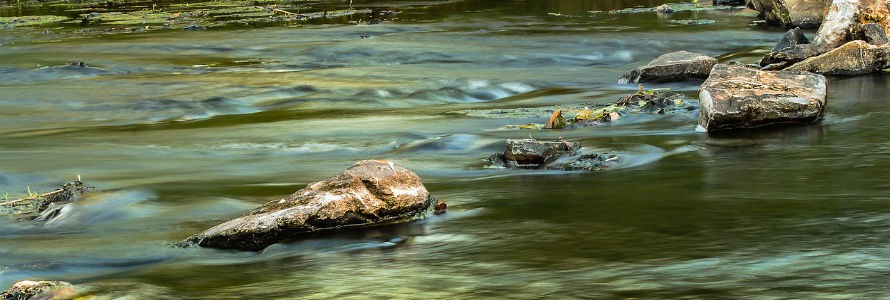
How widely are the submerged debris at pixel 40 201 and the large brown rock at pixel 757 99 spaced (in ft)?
15.4

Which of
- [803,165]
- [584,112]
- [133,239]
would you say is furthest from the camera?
[584,112]

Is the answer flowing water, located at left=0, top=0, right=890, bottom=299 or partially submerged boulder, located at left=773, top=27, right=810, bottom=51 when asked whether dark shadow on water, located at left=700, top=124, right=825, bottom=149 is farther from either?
partially submerged boulder, located at left=773, top=27, right=810, bottom=51

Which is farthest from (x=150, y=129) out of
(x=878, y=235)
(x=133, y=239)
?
(x=878, y=235)

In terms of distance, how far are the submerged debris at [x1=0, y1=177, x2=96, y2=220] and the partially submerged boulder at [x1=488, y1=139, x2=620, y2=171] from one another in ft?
8.87

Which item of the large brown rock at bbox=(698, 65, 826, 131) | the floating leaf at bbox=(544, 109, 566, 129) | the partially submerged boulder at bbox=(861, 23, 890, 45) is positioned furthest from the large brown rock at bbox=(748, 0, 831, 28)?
the floating leaf at bbox=(544, 109, 566, 129)

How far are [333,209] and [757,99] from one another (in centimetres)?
455

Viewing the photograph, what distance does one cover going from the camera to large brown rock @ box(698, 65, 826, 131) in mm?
9555

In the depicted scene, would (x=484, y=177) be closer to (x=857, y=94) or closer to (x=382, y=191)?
(x=382, y=191)

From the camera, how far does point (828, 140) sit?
9062 mm

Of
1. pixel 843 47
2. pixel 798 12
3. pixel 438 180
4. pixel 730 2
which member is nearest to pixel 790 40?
pixel 843 47

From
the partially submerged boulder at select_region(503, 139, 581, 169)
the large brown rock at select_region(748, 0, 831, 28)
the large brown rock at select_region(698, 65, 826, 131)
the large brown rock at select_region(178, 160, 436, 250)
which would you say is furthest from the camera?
the large brown rock at select_region(748, 0, 831, 28)

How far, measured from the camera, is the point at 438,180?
812cm

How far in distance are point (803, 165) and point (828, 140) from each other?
3.96 feet

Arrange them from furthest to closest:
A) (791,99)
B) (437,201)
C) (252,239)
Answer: (791,99) → (437,201) → (252,239)
